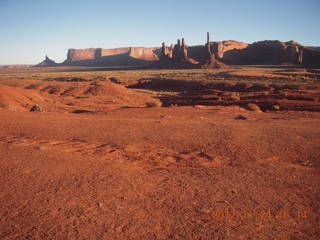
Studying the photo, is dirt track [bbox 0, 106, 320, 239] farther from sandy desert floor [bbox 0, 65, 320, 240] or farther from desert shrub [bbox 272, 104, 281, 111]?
desert shrub [bbox 272, 104, 281, 111]

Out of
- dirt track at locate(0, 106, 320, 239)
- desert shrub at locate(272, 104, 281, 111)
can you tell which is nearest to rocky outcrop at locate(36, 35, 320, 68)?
desert shrub at locate(272, 104, 281, 111)

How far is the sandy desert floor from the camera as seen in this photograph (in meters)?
3.90

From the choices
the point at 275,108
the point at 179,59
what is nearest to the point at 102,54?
the point at 179,59

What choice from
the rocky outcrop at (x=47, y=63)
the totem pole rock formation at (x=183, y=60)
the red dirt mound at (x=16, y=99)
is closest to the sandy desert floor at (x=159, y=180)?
the red dirt mound at (x=16, y=99)

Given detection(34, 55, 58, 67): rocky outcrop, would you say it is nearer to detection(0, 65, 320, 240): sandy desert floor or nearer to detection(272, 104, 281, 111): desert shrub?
detection(272, 104, 281, 111): desert shrub

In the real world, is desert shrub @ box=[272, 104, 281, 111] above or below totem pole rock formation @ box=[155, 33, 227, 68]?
below

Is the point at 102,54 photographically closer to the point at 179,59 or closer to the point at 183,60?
the point at 179,59

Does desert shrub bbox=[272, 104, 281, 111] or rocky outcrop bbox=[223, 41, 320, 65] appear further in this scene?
rocky outcrop bbox=[223, 41, 320, 65]

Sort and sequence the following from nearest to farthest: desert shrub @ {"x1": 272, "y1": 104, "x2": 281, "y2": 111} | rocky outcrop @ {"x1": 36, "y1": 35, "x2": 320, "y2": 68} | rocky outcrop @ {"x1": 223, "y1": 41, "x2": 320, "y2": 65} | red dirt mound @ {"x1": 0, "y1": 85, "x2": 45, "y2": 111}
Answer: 1. red dirt mound @ {"x1": 0, "y1": 85, "x2": 45, "y2": 111}
2. desert shrub @ {"x1": 272, "y1": 104, "x2": 281, "y2": 111}
3. rocky outcrop @ {"x1": 36, "y1": 35, "x2": 320, "y2": 68}
4. rocky outcrop @ {"x1": 223, "y1": 41, "x2": 320, "y2": 65}

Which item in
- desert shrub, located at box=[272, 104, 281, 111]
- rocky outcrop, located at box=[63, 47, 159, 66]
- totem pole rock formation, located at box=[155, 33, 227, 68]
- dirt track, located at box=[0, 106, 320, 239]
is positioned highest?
rocky outcrop, located at box=[63, 47, 159, 66]

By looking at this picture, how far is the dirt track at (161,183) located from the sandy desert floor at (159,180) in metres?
0.02

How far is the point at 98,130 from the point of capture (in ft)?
31.4

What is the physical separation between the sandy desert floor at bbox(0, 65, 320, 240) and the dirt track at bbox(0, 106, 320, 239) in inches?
0.7

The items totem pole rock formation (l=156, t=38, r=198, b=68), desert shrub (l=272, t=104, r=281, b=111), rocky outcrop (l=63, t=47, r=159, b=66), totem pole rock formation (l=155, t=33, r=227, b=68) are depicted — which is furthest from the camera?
rocky outcrop (l=63, t=47, r=159, b=66)
